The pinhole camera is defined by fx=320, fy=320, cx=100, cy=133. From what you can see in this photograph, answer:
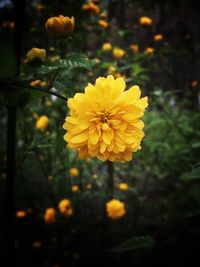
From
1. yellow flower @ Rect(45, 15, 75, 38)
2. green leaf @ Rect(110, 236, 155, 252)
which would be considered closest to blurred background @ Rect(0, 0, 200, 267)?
green leaf @ Rect(110, 236, 155, 252)

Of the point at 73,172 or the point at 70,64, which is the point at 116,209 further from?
the point at 70,64

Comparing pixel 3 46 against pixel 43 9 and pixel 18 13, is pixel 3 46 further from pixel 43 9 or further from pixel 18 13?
pixel 43 9

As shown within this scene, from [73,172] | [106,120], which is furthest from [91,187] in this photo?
[106,120]

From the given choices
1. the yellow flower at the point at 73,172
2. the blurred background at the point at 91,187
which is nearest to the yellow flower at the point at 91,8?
the blurred background at the point at 91,187

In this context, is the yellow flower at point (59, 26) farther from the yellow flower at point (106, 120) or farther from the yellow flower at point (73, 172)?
the yellow flower at point (73, 172)

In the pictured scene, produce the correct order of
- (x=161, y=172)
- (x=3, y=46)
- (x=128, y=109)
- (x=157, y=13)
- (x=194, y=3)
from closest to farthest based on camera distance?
1. (x=3, y=46)
2. (x=128, y=109)
3. (x=161, y=172)
4. (x=194, y=3)
5. (x=157, y=13)

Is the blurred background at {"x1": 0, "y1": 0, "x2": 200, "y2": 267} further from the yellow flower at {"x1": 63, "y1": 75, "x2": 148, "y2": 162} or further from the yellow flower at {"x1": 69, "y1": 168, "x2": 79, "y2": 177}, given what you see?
the yellow flower at {"x1": 63, "y1": 75, "x2": 148, "y2": 162}

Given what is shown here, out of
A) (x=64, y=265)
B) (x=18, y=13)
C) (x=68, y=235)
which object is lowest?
(x=64, y=265)

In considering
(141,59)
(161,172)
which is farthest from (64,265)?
(141,59)
